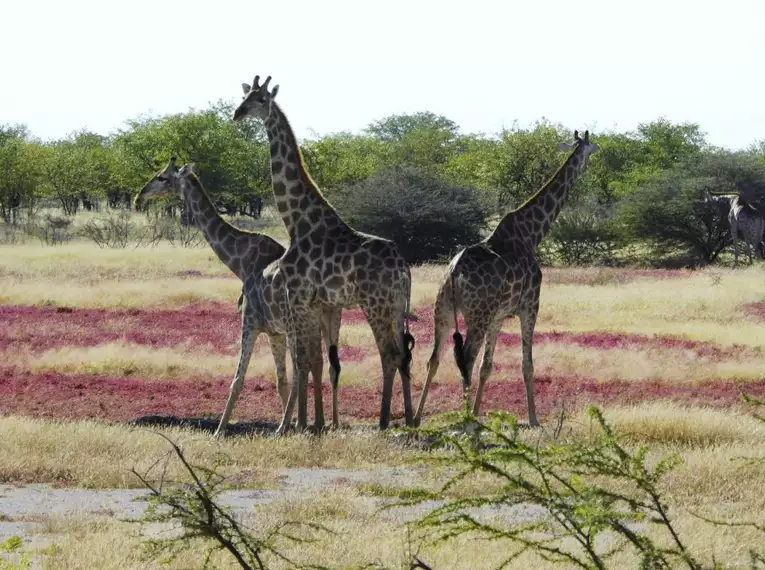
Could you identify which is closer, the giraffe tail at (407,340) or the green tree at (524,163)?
the giraffe tail at (407,340)

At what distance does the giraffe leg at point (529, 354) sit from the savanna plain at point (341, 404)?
18.2 inches

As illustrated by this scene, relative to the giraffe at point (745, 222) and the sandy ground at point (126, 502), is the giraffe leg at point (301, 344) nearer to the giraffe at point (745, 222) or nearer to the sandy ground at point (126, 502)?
the sandy ground at point (126, 502)

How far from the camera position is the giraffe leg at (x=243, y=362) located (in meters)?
13.2

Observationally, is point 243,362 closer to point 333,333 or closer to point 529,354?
point 333,333

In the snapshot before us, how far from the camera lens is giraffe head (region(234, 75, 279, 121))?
46.2 ft

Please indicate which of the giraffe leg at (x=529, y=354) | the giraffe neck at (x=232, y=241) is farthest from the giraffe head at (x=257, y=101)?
the giraffe leg at (x=529, y=354)

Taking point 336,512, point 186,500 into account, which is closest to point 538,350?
point 336,512

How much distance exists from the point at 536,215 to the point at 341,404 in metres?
3.45

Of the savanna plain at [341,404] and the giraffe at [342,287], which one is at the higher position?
the giraffe at [342,287]

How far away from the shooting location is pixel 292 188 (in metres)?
14.0

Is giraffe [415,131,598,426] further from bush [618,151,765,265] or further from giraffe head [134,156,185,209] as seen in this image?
bush [618,151,765,265]

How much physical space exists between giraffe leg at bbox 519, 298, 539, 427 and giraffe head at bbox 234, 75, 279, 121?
3699 millimetres

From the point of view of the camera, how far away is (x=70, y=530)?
8523 millimetres

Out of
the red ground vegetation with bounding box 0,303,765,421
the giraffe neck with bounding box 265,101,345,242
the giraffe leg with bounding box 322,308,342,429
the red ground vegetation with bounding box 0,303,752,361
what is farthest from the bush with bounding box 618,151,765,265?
the giraffe leg with bounding box 322,308,342,429
